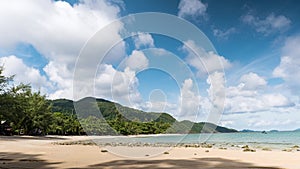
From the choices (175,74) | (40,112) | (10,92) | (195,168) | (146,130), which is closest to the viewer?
(195,168)

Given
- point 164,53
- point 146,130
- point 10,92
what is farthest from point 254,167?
point 146,130

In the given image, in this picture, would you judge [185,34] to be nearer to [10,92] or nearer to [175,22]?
[175,22]

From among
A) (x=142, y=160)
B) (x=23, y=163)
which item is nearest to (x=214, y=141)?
(x=142, y=160)

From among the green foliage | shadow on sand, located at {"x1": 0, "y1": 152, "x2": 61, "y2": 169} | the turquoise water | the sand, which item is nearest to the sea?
the turquoise water

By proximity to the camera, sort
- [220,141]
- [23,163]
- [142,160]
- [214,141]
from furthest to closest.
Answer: [220,141] → [214,141] → [142,160] → [23,163]

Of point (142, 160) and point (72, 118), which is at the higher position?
point (72, 118)

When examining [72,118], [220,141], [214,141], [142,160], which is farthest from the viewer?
[72,118]

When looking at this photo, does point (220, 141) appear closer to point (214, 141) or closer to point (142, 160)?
point (214, 141)

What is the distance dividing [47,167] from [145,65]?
7.17 m

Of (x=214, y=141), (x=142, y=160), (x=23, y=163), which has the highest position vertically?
(x=214, y=141)

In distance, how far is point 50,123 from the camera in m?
54.4

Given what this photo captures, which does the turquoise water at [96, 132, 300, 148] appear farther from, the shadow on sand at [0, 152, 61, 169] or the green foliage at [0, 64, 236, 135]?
the shadow on sand at [0, 152, 61, 169]

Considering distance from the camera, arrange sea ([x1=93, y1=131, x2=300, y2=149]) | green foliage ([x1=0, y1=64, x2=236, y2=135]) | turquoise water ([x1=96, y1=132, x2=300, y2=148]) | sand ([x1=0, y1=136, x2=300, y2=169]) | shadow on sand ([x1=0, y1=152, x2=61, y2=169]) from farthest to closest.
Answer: turquoise water ([x1=96, y1=132, x2=300, y2=148])
sea ([x1=93, y1=131, x2=300, y2=149])
green foliage ([x1=0, y1=64, x2=236, y2=135])
sand ([x1=0, y1=136, x2=300, y2=169])
shadow on sand ([x1=0, y1=152, x2=61, y2=169])

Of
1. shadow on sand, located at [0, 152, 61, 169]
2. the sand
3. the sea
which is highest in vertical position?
the sea
